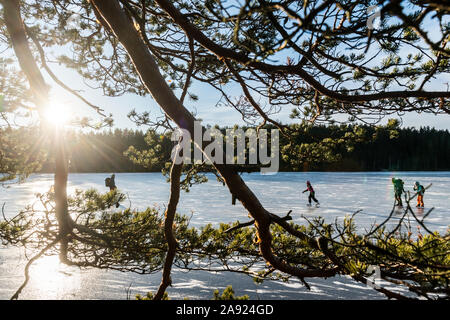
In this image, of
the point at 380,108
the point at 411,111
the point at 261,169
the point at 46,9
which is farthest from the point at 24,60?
the point at 411,111

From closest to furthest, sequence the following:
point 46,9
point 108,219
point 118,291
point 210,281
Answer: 1. point 108,219
2. point 46,9
3. point 118,291
4. point 210,281

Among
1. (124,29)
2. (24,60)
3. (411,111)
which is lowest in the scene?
(411,111)

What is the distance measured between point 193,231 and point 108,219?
103cm

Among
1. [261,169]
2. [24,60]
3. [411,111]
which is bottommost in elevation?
[261,169]

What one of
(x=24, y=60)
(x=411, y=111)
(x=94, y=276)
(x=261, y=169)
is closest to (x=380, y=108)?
(x=411, y=111)

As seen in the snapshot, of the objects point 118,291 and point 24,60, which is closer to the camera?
point 24,60

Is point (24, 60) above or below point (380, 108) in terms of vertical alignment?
above

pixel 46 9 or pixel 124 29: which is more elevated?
pixel 46 9
